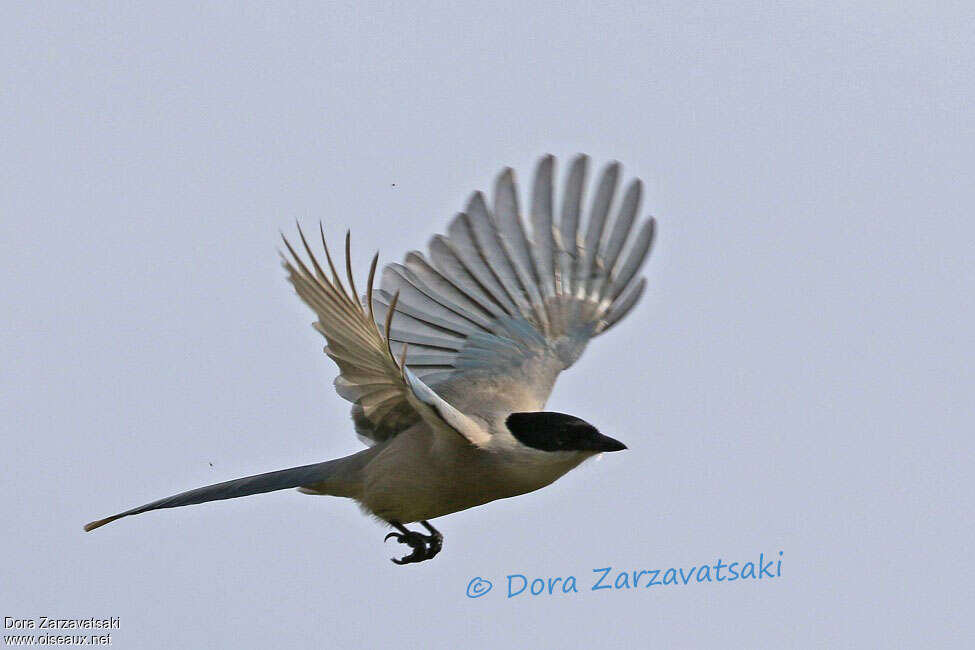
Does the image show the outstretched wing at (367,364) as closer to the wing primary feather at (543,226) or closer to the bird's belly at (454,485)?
the bird's belly at (454,485)

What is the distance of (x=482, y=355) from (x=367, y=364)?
1645 millimetres

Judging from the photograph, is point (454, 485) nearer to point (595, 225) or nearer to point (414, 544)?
point (414, 544)

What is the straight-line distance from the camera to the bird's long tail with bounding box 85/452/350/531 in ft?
27.8

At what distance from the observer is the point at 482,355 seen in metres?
9.13

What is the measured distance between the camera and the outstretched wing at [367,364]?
6887 millimetres

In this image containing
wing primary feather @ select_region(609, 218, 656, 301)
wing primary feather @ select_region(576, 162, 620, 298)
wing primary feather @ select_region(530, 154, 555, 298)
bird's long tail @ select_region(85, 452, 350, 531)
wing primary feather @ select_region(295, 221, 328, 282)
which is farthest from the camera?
wing primary feather @ select_region(609, 218, 656, 301)

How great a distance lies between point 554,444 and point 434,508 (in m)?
0.71

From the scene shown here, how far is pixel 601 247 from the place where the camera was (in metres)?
9.27

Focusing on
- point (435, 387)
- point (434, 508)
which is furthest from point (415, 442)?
point (435, 387)

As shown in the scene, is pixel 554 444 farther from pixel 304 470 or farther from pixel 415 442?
pixel 304 470

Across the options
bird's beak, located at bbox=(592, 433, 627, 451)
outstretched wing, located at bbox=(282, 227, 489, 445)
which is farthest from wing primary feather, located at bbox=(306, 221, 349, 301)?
bird's beak, located at bbox=(592, 433, 627, 451)

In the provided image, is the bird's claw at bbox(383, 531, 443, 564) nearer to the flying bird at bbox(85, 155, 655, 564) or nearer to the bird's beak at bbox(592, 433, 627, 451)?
the flying bird at bbox(85, 155, 655, 564)

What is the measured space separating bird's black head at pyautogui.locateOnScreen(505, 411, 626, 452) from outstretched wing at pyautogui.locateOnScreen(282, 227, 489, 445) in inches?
8.4

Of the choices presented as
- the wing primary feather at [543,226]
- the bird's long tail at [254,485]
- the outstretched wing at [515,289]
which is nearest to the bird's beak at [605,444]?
the outstretched wing at [515,289]
